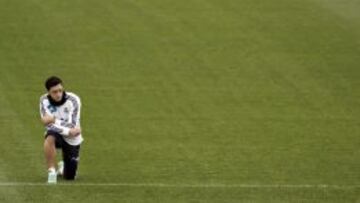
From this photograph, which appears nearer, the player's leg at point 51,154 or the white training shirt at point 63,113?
the player's leg at point 51,154

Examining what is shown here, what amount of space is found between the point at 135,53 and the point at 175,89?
9.90 feet

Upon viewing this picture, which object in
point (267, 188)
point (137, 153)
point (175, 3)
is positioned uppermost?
point (267, 188)

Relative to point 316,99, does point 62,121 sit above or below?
above

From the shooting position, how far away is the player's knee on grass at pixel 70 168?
51.7 ft

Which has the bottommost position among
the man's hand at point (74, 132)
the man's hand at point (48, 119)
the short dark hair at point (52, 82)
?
the man's hand at point (74, 132)

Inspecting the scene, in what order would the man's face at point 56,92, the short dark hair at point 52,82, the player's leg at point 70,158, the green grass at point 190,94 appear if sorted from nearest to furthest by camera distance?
1. the short dark hair at point 52,82
2. the man's face at point 56,92
3. the player's leg at point 70,158
4. the green grass at point 190,94

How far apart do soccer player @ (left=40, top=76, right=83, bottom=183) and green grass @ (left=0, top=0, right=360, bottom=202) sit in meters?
0.45

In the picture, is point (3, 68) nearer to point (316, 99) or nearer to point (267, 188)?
point (316, 99)

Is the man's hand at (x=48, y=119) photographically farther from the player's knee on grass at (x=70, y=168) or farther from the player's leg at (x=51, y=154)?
the player's knee on grass at (x=70, y=168)

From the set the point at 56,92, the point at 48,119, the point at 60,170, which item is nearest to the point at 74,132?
the point at 48,119

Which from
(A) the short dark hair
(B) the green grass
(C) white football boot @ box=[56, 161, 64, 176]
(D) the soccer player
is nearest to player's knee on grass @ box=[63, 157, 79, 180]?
(D) the soccer player

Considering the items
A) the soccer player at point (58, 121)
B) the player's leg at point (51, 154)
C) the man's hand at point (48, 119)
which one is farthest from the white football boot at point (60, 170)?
the man's hand at point (48, 119)

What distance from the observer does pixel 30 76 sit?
969 inches

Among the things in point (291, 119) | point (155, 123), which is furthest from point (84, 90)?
point (291, 119)
